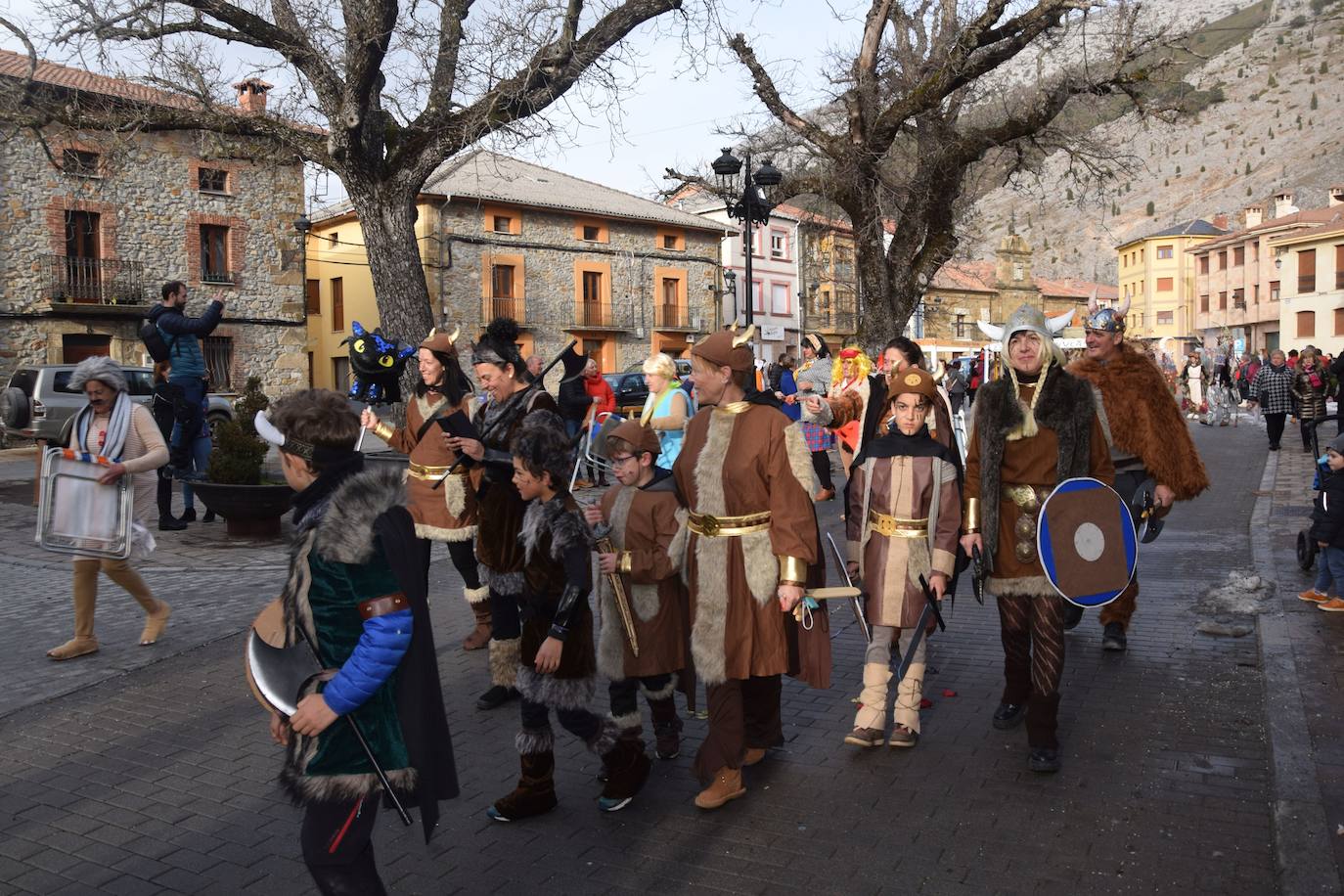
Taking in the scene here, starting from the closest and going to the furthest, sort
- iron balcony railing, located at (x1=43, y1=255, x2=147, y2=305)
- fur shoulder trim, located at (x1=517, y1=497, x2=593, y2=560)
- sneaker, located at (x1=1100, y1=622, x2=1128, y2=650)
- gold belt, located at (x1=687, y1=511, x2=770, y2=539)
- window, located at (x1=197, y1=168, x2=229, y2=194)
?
fur shoulder trim, located at (x1=517, y1=497, x2=593, y2=560)
gold belt, located at (x1=687, y1=511, x2=770, y2=539)
sneaker, located at (x1=1100, y1=622, x2=1128, y2=650)
iron balcony railing, located at (x1=43, y1=255, x2=147, y2=305)
window, located at (x1=197, y1=168, x2=229, y2=194)

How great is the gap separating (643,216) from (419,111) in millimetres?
33548

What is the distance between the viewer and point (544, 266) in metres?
44.1

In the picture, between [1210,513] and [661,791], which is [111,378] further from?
[1210,513]

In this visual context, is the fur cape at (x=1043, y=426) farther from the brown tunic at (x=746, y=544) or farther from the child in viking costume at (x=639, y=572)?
the child in viking costume at (x=639, y=572)

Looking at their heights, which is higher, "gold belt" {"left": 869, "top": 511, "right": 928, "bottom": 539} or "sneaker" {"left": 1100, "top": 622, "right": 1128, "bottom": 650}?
"gold belt" {"left": 869, "top": 511, "right": 928, "bottom": 539}

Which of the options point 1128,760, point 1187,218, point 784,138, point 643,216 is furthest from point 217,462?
point 1187,218

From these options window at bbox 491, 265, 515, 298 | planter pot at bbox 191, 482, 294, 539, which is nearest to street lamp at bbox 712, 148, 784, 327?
planter pot at bbox 191, 482, 294, 539

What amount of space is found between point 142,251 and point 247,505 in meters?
24.0

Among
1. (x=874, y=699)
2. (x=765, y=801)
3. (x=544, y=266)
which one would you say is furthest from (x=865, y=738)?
(x=544, y=266)

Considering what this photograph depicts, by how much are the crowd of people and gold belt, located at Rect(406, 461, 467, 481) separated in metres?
0.34

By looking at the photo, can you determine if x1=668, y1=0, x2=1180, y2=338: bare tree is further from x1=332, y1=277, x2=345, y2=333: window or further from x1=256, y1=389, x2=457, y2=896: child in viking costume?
x1=332, y1=277, x2=345, y2=333: window

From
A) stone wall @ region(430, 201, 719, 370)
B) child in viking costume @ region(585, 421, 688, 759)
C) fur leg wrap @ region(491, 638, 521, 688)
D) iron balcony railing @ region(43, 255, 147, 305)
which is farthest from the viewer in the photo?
stone wall @ region(430, 201, 719, 370)

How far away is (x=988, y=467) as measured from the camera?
5.00 meters

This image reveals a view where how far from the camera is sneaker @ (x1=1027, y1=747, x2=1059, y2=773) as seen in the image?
460 centimetres
